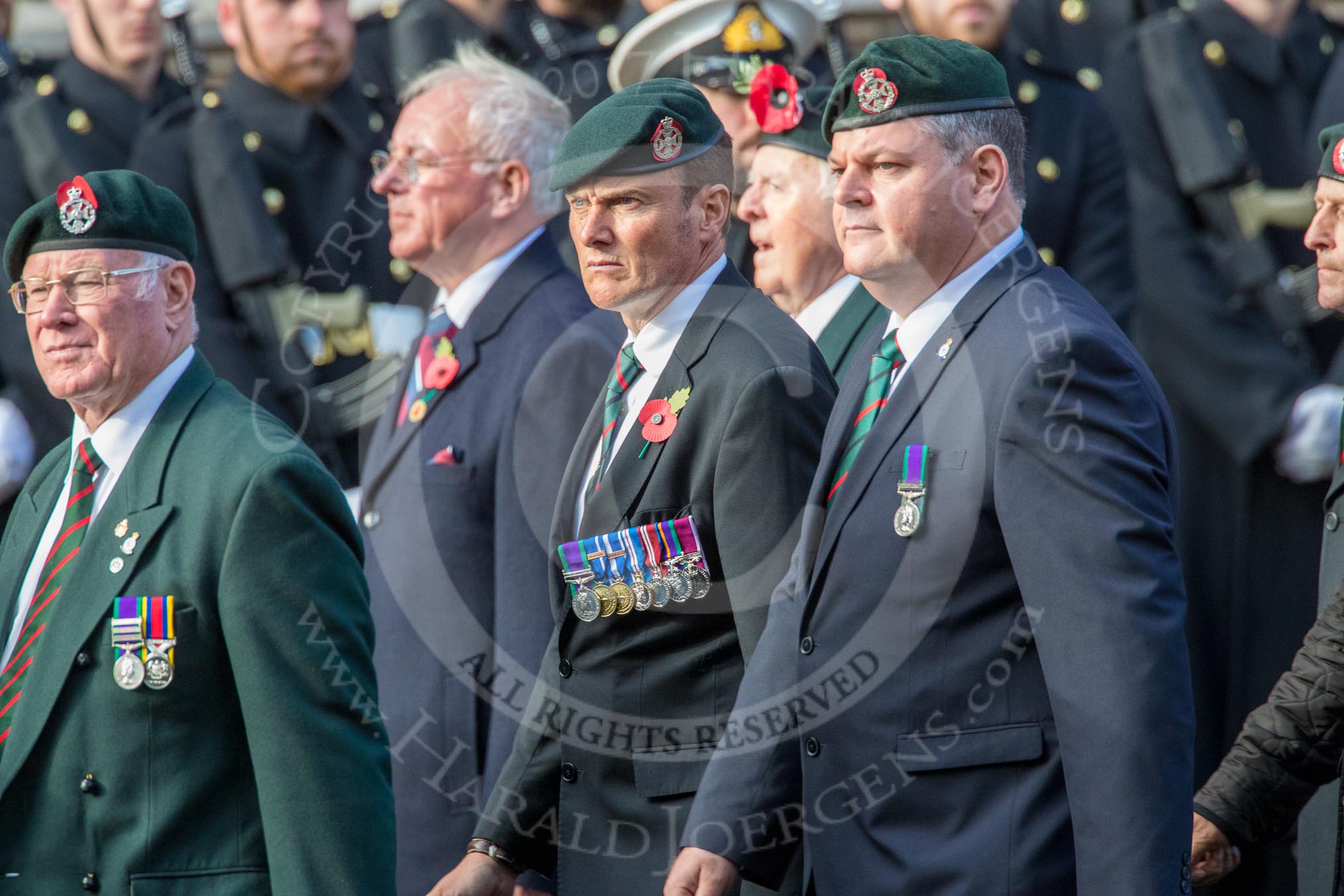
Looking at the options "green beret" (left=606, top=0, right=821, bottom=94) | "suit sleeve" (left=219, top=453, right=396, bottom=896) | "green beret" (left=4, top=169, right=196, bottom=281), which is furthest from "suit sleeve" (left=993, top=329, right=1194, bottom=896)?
"green beret" (left=606, top=0, right=821, bottom=94)

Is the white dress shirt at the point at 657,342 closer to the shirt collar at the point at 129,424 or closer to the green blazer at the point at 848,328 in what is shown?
the green blazer at the point at 848,328

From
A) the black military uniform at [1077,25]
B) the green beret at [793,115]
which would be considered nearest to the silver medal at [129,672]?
the green beret at [793,115]

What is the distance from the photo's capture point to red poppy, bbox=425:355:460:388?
15.1ft

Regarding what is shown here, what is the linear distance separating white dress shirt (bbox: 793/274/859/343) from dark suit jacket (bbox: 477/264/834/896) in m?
0.75

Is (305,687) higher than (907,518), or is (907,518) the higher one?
(907,518)

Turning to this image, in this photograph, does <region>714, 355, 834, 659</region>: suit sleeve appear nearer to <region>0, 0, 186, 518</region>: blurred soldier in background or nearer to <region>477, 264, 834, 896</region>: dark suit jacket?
<region>477, 264, 834, 896</region>: dark suit jacket

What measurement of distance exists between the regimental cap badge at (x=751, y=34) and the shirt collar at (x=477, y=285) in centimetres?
96

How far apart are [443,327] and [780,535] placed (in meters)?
1.51

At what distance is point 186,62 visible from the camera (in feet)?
23.7

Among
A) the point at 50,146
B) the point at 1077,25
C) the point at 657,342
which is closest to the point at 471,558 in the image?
the point at 657,342

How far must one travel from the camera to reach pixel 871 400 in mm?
3420

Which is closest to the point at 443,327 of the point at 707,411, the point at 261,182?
the point at 707,411

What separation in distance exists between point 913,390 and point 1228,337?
10.4 feet

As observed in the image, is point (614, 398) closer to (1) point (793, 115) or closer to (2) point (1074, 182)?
(1) point (793, 115)
